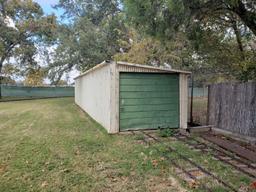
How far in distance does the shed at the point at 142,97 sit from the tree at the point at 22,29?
710 inches

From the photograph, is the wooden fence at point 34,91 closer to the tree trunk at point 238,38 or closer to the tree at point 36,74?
the tree at point 36,74

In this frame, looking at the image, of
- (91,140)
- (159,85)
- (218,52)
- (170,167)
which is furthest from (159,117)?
(170,167)

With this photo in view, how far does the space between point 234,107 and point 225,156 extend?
7.06 ft

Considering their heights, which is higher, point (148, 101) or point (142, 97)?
point (142, 97)

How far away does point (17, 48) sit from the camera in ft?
82.0

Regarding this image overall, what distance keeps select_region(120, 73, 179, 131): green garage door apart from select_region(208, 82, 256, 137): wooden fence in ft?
3.72

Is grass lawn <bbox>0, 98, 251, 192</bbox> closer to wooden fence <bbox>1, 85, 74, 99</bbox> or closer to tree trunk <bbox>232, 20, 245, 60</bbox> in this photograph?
tree trunk <bbox>232, 20, 245, 60</bbox>

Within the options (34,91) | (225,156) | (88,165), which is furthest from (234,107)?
(34,91)

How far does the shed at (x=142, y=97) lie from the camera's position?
8.00 metres

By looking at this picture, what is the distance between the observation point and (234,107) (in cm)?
722

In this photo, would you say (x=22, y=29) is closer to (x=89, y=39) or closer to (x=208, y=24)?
(x=89, y=39)

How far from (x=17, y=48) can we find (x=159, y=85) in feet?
66.1

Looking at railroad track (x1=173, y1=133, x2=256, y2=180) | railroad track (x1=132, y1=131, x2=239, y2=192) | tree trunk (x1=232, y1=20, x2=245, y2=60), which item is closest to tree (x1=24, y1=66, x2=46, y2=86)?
tree trunk (x1=232, y1=20, x2=245, y2=60)

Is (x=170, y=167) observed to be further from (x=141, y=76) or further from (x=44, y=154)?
(x=141, y=76)
